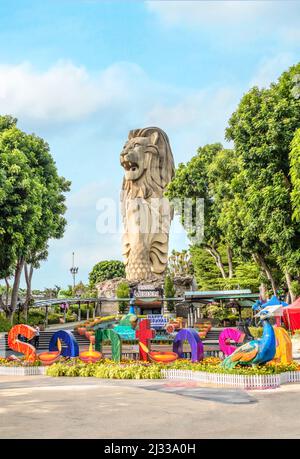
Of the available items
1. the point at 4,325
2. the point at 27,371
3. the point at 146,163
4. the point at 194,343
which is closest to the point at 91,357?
the point at 27,371

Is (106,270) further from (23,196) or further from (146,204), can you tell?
(23,196)

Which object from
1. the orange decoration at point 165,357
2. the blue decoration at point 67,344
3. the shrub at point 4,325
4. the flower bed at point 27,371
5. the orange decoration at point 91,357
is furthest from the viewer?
the shrub at point 4,325

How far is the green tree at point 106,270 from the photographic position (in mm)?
100375

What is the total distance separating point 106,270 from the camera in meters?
102

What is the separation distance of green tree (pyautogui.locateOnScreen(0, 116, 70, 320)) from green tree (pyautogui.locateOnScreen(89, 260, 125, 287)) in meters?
61.0

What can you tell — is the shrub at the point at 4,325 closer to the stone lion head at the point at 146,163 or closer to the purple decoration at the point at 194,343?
the purple decoration at the point at 194,343

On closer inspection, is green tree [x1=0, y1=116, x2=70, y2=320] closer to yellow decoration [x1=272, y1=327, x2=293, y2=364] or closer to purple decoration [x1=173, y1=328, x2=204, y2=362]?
purple decoration [x1=173, y1=328, x2=204, y2=362]

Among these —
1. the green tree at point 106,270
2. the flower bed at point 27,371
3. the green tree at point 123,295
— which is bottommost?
the flower bed at point 27,371

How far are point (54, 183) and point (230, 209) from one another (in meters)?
12.3

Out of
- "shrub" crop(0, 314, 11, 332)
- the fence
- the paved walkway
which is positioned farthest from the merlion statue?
the paved walkway

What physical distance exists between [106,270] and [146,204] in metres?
45.7

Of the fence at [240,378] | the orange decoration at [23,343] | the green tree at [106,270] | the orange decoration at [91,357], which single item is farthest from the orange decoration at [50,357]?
the green tree at [106,270]

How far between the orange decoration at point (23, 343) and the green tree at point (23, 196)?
994 centimetres
